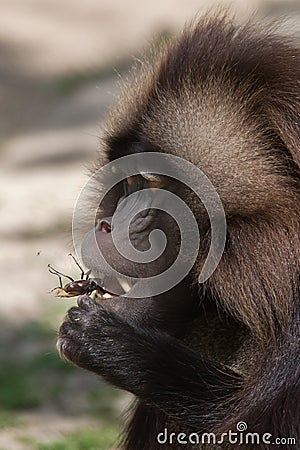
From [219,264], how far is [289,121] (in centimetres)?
55

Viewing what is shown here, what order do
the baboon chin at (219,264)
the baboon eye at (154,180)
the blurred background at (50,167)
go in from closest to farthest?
1. the baboon chin at (219,264)
2. the baboon eye at (154,180)
3. the blurred background at (50,167)

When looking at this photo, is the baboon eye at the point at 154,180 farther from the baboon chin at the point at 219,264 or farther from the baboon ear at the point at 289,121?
the baboon ear at the point at 289,121

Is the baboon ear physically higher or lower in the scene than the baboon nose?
higher

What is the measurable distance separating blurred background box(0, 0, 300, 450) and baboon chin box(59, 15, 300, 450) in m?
0.56

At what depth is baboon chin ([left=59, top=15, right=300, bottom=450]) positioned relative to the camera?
11.1 ft

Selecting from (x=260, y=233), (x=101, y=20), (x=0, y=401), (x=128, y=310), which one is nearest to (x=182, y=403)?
(x=128, y=310)

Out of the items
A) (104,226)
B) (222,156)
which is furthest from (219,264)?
(104,226)

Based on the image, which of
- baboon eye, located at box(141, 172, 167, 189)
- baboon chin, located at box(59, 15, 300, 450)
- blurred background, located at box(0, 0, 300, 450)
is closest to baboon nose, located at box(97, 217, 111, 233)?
baboon chin, located at box(59, 15, 300, 450)

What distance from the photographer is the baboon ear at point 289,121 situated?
11.3ft

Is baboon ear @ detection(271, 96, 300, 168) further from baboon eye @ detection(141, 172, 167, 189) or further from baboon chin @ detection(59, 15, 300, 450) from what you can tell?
baboon eye @ detection(141, 172, 167, 189)

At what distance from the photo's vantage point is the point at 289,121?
3.46 m

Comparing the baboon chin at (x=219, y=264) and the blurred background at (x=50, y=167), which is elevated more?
the blurred background at (x=50, y=167)

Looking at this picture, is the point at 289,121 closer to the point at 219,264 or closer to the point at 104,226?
the point at 219,264

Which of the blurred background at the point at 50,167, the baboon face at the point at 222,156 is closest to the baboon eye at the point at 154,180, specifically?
the baboon face at the point at 222,156
